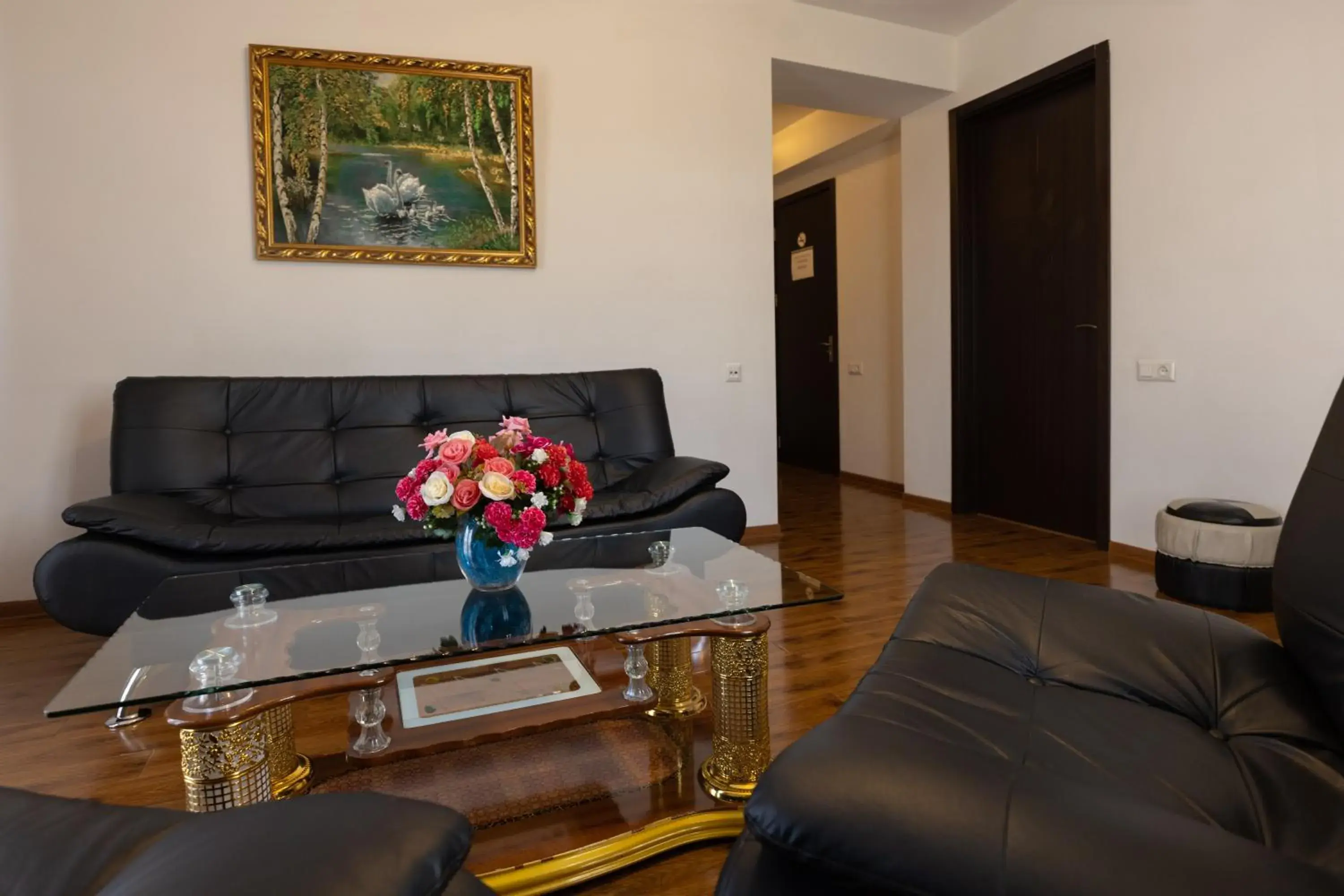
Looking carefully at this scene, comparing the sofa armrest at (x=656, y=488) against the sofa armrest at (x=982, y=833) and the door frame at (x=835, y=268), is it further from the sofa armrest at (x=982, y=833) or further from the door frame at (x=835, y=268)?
the door frame at (x=835, y=268)

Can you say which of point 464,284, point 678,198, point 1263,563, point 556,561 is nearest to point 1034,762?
point 556,561

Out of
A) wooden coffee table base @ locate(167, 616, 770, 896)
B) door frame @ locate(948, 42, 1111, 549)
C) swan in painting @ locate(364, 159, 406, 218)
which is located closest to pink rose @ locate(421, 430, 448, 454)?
wooden coffee table base @ locate(167, 616, 770, 896)

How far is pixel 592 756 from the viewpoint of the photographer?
1.66 m

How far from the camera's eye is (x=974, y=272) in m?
4.39

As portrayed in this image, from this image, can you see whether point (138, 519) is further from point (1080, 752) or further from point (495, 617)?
point (1080, 752)

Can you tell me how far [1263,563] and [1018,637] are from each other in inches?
80.2

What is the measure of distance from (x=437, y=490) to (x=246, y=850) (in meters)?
0.99

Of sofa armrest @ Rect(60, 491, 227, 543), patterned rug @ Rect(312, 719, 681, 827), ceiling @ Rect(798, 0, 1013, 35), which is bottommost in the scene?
patterned rug @ Rect(312, 719, 681, 827)

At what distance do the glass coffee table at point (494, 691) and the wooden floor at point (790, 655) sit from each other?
0.48ft

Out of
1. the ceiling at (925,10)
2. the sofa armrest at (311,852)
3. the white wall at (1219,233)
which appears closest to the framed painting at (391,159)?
the ceiling at (925,10)

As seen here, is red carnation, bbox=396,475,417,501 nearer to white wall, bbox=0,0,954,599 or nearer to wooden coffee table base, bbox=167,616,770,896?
wooden coffee table base, bbox=167,616,770,896

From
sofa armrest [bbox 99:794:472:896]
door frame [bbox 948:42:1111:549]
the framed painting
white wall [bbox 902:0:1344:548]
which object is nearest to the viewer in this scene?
sofa armrest [bbox 99:794:472:896]

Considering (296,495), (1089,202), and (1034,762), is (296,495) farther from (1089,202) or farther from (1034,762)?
(1089,202)

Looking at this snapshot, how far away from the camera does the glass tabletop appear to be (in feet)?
4.13
